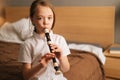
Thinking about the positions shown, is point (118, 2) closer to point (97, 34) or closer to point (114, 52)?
point (97, 34)

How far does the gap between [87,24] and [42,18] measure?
4.78 feet

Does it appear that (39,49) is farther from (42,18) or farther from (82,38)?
(82,38)

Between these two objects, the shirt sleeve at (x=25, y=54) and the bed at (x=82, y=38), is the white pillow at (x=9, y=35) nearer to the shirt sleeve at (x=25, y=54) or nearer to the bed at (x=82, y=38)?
the bed at (x=82, y=38)

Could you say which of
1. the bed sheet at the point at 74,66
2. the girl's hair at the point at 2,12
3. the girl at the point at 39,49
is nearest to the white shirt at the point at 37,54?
the girl at the point at 39,49

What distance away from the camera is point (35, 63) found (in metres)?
1.23

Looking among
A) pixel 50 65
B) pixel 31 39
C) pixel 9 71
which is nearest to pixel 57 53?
pixel 50 65

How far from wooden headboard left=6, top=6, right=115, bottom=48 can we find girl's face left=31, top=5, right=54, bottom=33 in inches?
53.8

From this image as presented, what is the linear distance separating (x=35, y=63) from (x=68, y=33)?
1563 mm

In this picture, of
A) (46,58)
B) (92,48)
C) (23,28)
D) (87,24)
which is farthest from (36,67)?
(23,28)

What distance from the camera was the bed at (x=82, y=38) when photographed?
5.82ft

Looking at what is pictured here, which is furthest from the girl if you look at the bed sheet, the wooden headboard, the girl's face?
the wooden headboard

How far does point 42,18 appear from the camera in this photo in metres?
1.22

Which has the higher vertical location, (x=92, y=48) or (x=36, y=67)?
(x=36, y=67)

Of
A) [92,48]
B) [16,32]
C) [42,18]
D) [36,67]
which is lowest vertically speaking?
[92,48]
